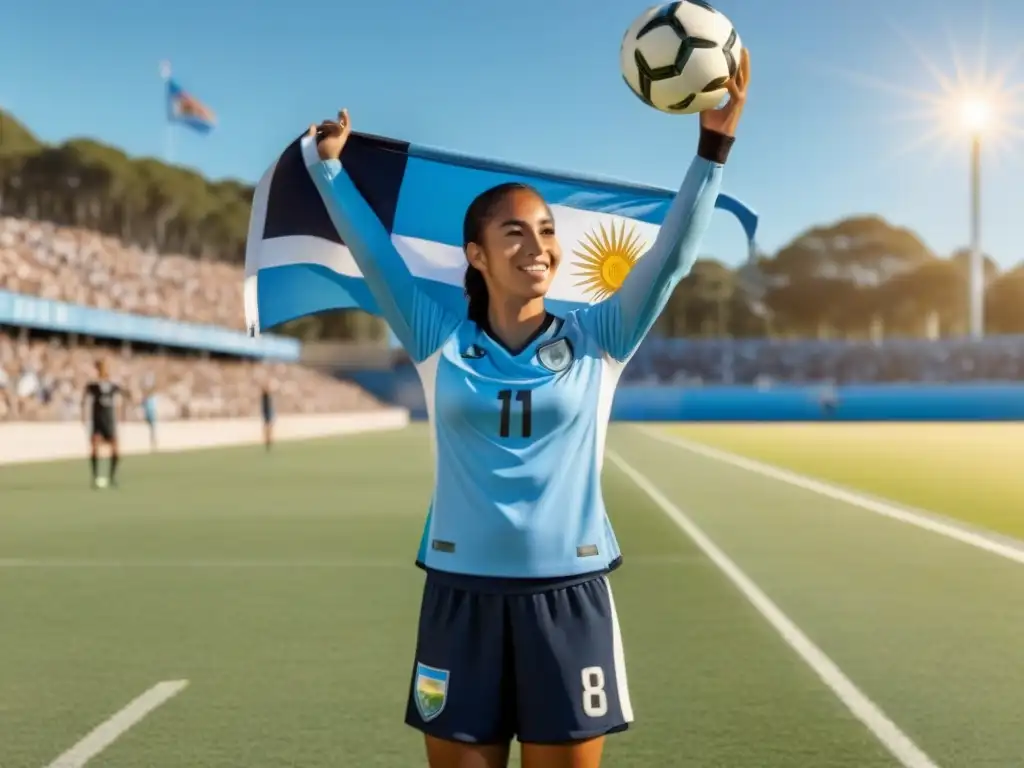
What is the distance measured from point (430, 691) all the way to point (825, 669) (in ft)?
14.0

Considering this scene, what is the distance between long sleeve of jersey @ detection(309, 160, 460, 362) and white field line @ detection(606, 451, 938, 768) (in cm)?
300

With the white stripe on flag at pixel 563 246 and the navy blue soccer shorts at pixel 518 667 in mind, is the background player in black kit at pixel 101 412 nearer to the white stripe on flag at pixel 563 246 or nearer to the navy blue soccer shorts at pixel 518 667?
the white stripe on flag at pixel 563 246

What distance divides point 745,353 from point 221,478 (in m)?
76.4

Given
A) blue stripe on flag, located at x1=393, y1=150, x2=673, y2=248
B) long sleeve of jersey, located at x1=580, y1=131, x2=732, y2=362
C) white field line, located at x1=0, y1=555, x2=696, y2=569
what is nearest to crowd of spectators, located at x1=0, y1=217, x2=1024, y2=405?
white field line, located at x1=0, y1=555, x2=696, y2=569

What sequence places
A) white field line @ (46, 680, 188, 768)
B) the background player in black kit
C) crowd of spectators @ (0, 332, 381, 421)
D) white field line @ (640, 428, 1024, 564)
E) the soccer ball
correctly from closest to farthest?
the soccer ball → white field line @ (46, 680, 188, 768) → white field line @ (640, 428, 1024, 564) → the background player in black kit → crowd of spectators @ (0, 332, 381, 421)

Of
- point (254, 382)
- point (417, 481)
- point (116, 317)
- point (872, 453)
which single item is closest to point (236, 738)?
point (417, 481)

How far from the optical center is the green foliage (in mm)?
96625

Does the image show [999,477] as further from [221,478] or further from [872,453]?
[221,478]

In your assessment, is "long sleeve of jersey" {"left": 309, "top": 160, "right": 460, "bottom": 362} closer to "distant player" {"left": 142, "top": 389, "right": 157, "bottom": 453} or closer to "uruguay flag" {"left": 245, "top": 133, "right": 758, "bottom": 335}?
"uruguay flag" {"left": 245, "top": 133, "right": 758, "bottom": 335}

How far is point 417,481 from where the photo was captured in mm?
21906

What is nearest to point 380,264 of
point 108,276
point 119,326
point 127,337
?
point 119,326

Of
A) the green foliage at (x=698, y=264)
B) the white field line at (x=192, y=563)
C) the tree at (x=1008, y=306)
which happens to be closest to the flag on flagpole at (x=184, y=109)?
the green foliage at (x=698, y=264)

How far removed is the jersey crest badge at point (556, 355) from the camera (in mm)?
2984

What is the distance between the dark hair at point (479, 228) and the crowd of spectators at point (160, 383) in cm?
2410
